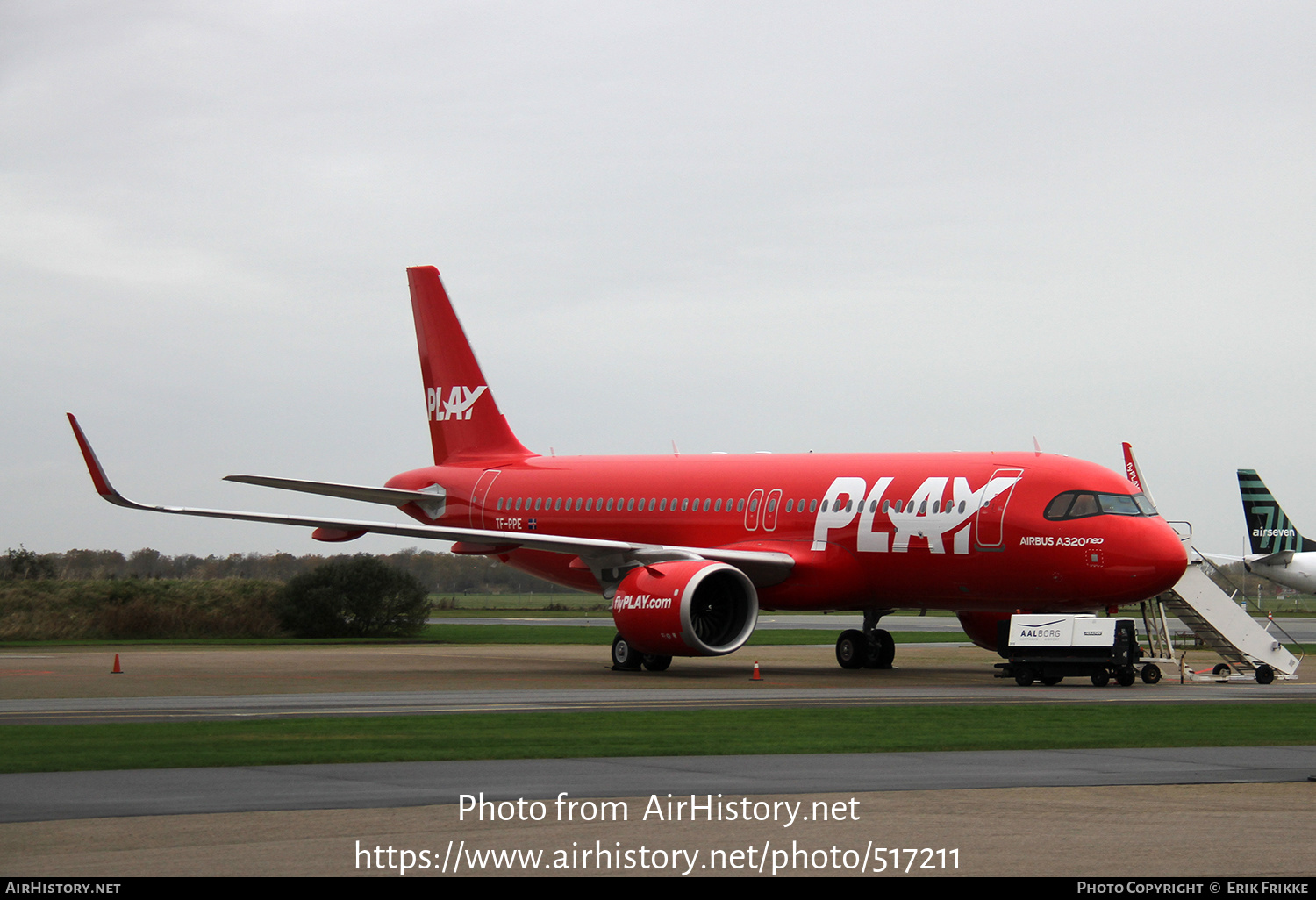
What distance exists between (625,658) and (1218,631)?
10.9m

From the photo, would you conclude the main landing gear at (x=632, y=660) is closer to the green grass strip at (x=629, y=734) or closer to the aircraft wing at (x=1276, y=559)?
the green grass strip at (x=629, y=734)

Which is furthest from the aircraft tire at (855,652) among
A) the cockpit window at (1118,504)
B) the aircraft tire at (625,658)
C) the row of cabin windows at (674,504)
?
the cockpit window at (1118,504)

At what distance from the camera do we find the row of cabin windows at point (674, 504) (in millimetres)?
28328

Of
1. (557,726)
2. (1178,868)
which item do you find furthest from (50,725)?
(1178,868)

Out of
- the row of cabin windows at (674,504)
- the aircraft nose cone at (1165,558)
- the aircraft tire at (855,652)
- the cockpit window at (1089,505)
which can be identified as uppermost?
the row of cabin windows at (674,504)

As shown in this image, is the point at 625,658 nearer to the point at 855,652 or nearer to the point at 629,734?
the point at 855,652

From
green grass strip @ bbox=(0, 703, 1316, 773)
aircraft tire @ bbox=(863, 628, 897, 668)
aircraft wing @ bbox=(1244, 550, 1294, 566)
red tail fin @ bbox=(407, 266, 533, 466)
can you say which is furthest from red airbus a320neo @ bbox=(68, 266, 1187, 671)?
aircraft wing @ bbox=(1244, 550, 1294, 566)

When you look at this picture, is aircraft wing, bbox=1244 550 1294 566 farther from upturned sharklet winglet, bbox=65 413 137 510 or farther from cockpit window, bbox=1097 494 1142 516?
upturned sharklet winglet, bbox=65 413 137 510

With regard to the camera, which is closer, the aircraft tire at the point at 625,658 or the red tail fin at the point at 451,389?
the aircraft tire at the point at 625,658

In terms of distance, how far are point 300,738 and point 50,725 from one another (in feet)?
10.9

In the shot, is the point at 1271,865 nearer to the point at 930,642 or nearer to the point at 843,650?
the point at 843,650

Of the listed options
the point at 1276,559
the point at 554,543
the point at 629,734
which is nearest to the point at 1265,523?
the point at 1276,559

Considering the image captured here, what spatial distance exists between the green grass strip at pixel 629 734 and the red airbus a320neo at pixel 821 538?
6.76 m

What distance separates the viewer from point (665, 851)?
9.18 meters
